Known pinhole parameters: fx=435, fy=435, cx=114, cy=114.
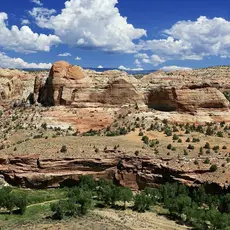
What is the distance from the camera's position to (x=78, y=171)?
4428 cm

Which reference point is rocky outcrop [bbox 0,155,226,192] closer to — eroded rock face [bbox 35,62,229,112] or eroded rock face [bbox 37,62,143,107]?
eroded rock face [bbox 35,62,229,112]

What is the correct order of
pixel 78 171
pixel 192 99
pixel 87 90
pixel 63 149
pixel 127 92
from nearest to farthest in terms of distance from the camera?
pixel 78 171 < pixel 63 149 < pixel 192 99 < pixel 127 92 < pixel 87 90

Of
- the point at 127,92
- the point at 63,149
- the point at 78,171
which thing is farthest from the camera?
the point at 127,92

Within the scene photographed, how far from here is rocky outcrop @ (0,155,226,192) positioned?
43.5 m

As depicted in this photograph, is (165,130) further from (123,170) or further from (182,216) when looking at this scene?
(182,216)

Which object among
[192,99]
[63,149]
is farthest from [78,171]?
[192,99]

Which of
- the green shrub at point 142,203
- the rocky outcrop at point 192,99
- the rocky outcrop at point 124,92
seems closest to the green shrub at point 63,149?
the green shrub at point 142,203

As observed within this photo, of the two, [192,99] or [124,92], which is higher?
[192,99]

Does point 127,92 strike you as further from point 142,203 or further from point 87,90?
point 142,203

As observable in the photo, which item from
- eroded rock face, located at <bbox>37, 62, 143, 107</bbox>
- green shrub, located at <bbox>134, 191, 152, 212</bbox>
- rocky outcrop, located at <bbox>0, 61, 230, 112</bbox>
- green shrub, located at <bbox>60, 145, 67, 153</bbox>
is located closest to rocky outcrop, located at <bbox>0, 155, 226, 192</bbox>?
green shrub, located at <bbox>60, 145, 67, 153</bbox>

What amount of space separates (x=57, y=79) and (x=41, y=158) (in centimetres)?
2060

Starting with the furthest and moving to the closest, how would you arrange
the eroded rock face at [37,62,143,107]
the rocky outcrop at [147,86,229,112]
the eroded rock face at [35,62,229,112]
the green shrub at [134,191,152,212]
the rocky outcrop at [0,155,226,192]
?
1. the eroded rock face at [37,62,143,107]
2. the eroded rock face at [35,62,229,112]
3. the rocky outcrop at [147,86,229,112]
4. the rocky outcrop at [0,155,226,192]
5. the green shrub at [134,191,152,212]

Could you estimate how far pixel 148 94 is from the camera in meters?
61.4

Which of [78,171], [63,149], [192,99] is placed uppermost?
[192,99]
